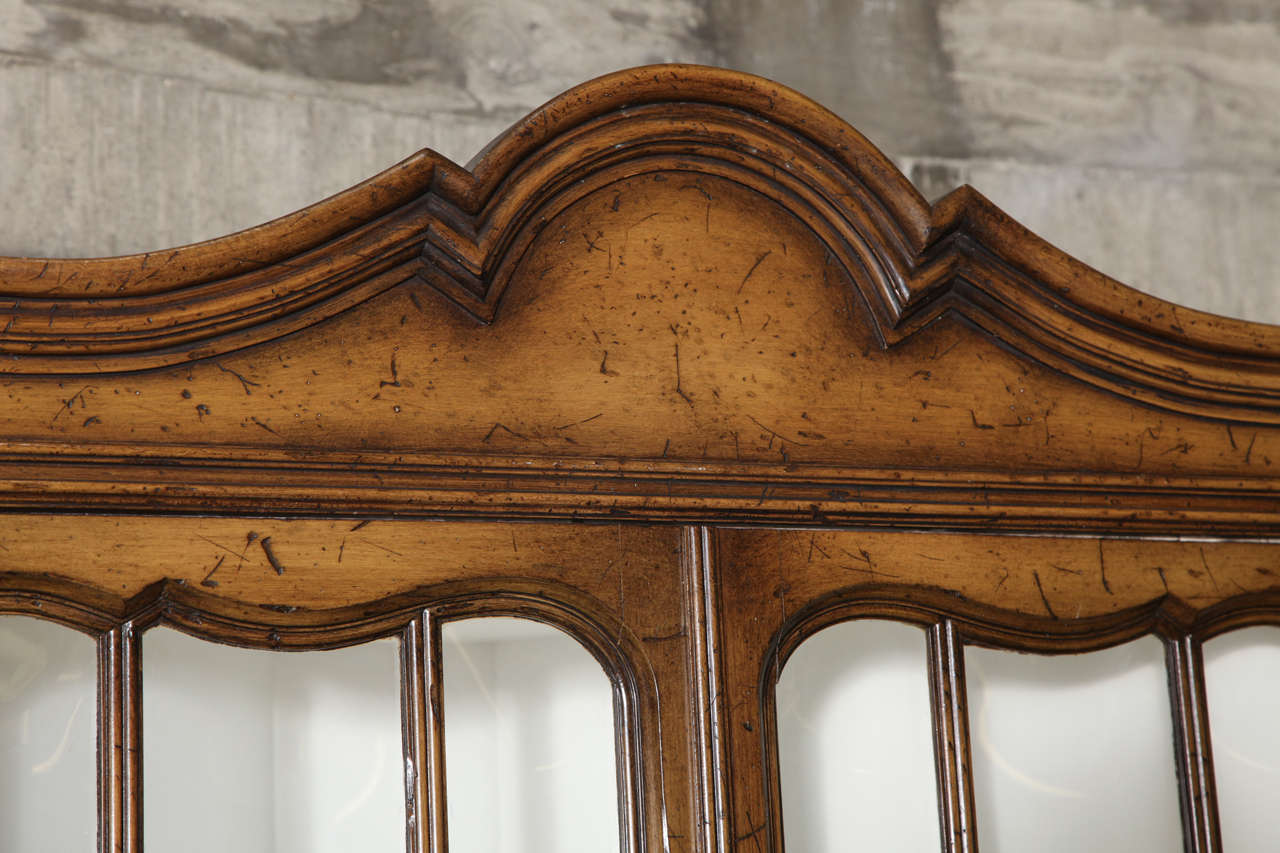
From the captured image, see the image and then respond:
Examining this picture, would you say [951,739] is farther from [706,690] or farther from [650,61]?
[650,61]

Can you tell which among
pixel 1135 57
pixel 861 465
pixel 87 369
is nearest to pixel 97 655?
pixel 87 369

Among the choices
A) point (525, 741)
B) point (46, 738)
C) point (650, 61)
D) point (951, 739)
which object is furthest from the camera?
point (650, 61)

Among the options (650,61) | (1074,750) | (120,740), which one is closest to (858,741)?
(1074,750)

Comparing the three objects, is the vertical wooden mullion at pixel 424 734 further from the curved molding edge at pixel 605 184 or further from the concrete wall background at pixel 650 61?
the concrete wall background at pixel 650 61

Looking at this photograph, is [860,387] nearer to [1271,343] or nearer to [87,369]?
[1271,343]

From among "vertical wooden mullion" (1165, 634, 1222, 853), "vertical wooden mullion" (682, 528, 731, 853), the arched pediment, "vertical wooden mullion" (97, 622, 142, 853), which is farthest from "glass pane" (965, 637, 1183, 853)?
"vertical wooden mullion" (97, 622, 142, 853)

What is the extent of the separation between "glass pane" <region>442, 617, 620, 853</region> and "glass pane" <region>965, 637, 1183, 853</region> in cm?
34

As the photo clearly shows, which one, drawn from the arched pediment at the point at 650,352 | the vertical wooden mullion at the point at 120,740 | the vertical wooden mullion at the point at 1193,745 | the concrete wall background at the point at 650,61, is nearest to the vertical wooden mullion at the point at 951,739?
the arched pediment at the point at 650,352

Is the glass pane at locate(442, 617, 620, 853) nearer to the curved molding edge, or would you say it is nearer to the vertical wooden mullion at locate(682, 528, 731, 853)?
the vertical wooden mullion at locate(682, 528, 731, 853)

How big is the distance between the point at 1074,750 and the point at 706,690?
370mm

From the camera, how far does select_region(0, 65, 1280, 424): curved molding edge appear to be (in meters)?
0.93

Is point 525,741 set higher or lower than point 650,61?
lower

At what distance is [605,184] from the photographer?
1.08 meters

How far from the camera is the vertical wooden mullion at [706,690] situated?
1.03 meters
